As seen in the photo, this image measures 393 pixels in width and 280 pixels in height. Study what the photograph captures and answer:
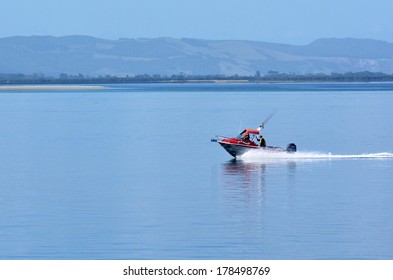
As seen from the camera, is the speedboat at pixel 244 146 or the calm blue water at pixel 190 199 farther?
the speedboat at pixel 244 146

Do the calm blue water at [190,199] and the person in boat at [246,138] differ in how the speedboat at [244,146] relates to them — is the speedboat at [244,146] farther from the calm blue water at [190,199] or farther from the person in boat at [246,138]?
the calm blue water at [190,199]

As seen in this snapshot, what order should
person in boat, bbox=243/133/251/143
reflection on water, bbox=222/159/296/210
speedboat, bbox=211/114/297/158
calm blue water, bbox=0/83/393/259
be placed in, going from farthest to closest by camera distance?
1. person in boat, bbox=243/133/251/143
2. speedboat, bbox=211/114/297/158
3. reflection on water, bbox=222/159/296/210
4. calm blue water, bbox=0/83/393/259

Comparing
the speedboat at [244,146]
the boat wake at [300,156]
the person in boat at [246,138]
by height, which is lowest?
the boat wake at [300,156]

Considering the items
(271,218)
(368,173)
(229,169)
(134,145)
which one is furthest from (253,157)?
(271,218)

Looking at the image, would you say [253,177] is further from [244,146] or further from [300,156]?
[300,156]

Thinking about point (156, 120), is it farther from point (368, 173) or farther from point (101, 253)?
point (101, 253)

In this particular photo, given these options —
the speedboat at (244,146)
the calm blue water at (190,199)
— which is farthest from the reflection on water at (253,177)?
the speedboat at (244,146)

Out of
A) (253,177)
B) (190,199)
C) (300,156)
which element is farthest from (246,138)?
(190,199)

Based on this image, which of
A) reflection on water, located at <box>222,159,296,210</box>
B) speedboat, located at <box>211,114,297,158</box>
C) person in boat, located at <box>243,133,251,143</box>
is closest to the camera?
reflection on water, located at <box>222,159,296,210</box>

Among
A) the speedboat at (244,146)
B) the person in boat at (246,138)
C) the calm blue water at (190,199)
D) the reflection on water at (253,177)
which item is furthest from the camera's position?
the person in boat at (246,138)

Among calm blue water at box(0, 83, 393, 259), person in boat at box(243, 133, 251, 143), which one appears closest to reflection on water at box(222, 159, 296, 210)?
calm blue water at box(0, 83, 393, 259)

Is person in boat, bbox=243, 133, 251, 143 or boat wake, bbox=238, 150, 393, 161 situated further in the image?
person in boat, bbox=243, 133, 251, 143

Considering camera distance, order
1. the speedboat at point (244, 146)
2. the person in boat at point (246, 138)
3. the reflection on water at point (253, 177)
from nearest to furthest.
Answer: the reflection on water at point (253, 177), the speedboat at point (244, 146), the person in boat at point (246, 138)

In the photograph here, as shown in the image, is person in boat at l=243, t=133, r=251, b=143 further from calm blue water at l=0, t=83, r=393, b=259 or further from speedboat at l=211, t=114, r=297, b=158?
calm blue water at l=0, t=83, r=393, b=259
